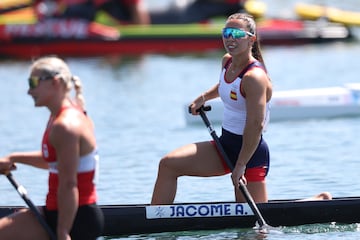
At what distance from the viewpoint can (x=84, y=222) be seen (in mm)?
6445

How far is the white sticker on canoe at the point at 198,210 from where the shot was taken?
8.54 m

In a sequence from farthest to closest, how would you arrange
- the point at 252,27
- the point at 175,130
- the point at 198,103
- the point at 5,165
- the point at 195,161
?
the point at 175,130, the point at 198,103, the point at 195,161, the point at 252,27, the point at 5,165

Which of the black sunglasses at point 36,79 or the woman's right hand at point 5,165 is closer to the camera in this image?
the black sunglasses at point 36,79

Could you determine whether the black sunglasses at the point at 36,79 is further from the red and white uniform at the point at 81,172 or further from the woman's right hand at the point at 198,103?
the woman's right hand at the point at 198,103

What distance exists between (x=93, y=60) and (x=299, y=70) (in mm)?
4437

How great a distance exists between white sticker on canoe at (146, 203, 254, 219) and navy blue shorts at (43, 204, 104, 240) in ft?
6.62

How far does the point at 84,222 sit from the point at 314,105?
8985mm

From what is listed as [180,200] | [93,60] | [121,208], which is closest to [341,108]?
[180,200]

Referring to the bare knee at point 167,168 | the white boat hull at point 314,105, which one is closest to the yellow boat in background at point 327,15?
the white boat hull at point 314,105

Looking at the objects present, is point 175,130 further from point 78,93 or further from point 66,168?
point 66,168

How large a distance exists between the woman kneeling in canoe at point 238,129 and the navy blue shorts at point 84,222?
76.7 inches

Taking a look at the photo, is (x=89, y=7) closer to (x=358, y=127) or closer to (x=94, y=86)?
(x=94, y=86)

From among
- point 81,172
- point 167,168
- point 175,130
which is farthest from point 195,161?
point 175,130

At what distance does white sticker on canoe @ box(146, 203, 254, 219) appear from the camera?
8.54 meters
